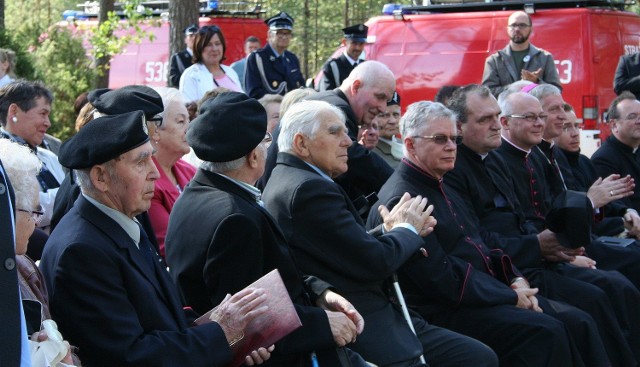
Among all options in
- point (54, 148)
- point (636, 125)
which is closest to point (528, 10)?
point (636, 125)

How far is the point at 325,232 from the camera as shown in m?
4.68

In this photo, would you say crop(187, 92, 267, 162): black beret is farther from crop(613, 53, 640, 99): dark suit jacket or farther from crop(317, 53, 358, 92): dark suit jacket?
crop(613, 53, 640, 99): dark suit jacket

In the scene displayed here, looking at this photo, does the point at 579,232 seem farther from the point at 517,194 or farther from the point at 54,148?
the point at 54,148

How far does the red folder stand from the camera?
3.76m

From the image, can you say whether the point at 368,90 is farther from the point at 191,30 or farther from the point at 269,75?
the point at 191,30

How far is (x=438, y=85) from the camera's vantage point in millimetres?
13000

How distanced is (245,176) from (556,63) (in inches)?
331

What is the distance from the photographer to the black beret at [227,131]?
170 inches

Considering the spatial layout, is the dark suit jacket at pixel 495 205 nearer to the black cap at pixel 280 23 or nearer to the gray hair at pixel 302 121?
the gray hair at pixel 302 121

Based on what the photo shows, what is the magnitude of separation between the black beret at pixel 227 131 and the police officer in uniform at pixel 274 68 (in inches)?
246

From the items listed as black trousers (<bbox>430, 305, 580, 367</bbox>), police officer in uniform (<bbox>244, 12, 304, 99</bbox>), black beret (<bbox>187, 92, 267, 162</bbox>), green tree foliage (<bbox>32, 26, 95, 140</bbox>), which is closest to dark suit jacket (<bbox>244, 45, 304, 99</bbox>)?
police officer in uniform (<bbox>244, 12, 304, 99</bbox>)

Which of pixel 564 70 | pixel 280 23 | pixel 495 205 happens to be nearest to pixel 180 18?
pixel 280 23

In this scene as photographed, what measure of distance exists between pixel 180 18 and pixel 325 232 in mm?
8469

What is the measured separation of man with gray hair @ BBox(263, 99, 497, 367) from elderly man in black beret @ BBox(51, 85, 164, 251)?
30.1 inches
